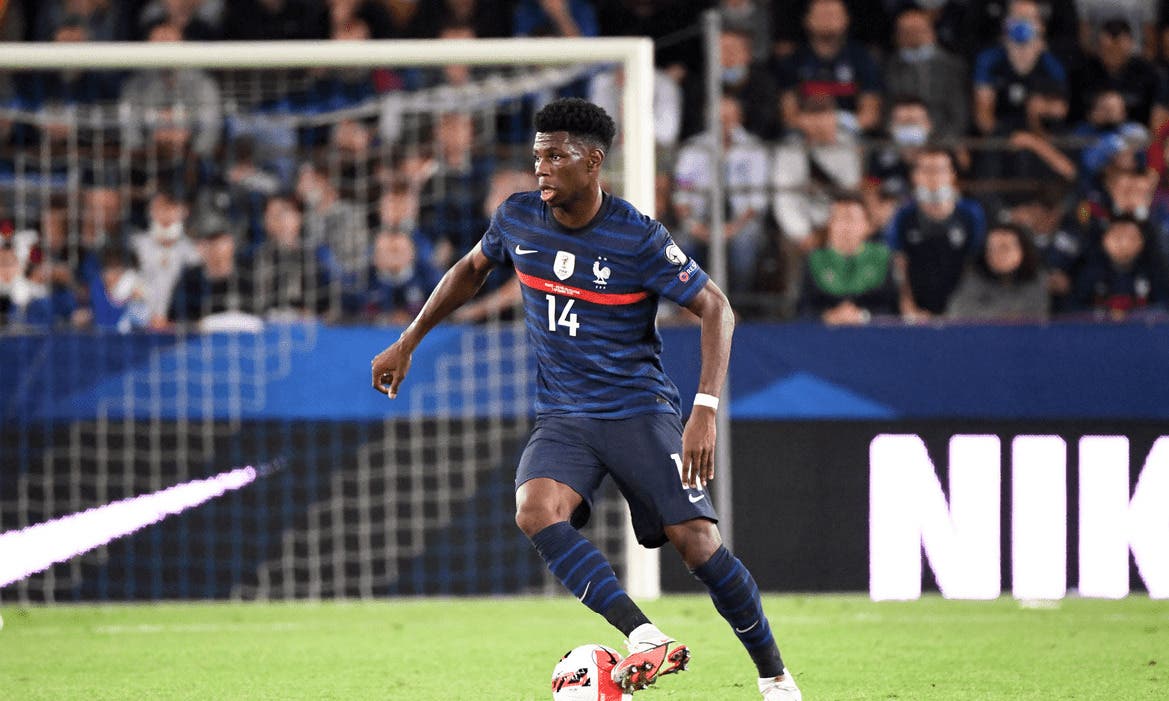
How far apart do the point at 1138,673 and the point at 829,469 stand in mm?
3249

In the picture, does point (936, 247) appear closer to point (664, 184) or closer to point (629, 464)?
point (664, 184)

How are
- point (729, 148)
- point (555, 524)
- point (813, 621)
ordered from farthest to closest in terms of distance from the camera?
point (729, 148) < point (813, 621) < point (555, 524)

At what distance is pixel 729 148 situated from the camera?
11.5 meters

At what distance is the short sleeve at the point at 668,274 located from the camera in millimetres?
5417

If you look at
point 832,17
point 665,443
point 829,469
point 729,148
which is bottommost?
point 829,469

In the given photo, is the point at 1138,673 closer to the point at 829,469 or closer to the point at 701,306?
the point at 701,306

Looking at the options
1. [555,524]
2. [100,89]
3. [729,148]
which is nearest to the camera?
[555,524]

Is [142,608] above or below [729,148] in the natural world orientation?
below

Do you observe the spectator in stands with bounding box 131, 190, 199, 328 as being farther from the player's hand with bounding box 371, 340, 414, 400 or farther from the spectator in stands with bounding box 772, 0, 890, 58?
the player's hand with bounding box 371, 340, 414, 400

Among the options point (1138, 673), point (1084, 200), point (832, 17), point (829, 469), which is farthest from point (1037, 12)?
point (1138, 673)

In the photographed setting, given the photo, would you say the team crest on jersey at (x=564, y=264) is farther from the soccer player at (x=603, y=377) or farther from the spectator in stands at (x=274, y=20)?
the spectator in stands at (x=274, y=20)

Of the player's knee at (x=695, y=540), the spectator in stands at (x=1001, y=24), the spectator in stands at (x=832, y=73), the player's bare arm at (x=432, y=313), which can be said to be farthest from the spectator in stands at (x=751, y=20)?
the player's knee at (x=695, y=540)

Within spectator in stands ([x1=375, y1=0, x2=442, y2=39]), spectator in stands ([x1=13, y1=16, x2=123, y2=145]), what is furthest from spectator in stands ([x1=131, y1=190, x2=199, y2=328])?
spectator in stands ([x1=375, y1=0, x2=442, y2=39])

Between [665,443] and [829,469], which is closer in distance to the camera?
[665,443]
